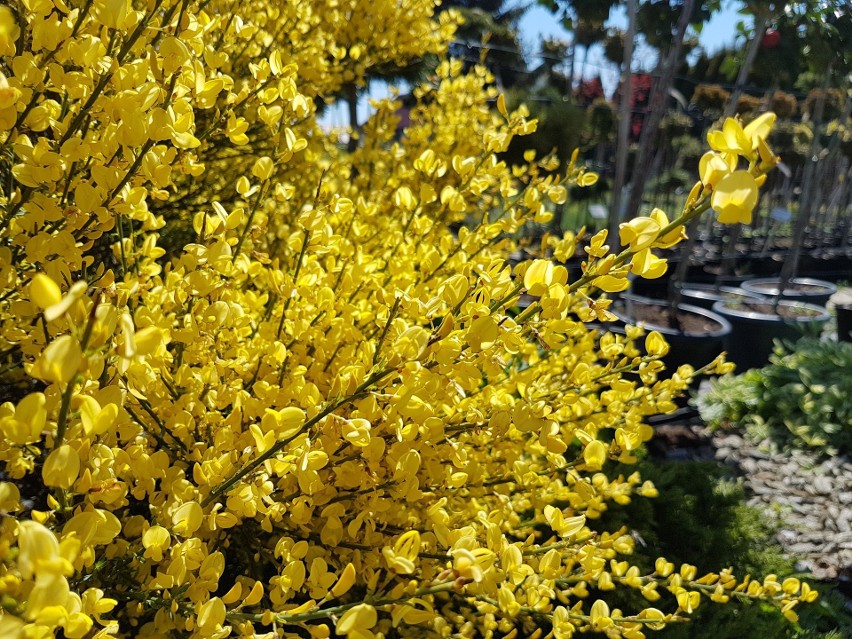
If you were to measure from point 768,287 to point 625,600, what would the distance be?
23.3 feet

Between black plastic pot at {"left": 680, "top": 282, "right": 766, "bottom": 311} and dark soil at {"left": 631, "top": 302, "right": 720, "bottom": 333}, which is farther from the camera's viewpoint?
black plastic pot at {"left": 680, "top": 282, "right": 766, "bottom": 311}

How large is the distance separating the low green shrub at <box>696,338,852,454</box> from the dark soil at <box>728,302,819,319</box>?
51.4 inches

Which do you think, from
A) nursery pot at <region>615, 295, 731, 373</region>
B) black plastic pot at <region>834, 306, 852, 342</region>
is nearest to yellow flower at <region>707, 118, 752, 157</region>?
nursery pot at <region>615, 295, 731, 373</region>

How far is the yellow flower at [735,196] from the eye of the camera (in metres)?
0.55

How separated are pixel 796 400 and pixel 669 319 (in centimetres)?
111

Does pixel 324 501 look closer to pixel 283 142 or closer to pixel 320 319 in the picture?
pixel 320 319

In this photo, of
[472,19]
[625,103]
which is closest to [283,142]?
[625,103]

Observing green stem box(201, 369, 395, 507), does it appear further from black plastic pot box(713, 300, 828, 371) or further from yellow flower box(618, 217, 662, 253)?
black plastic pot box(713, 300, 828, 371)

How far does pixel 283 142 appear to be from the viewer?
1.09 m

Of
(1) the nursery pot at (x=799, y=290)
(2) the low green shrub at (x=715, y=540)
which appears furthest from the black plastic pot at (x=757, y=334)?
(2) the low green shrub at (x=715, y=540)

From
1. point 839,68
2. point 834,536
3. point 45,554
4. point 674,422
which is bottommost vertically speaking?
point 834,536

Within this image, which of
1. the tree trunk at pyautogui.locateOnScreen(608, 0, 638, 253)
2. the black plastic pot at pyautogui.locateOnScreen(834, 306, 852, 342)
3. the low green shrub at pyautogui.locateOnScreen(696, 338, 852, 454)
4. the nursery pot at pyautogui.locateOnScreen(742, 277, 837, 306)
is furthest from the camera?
the nursery pot at pyautogui.locateOnScreen(742, 277, 837, 306)

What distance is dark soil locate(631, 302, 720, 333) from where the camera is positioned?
199 inches

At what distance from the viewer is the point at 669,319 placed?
5.18 m
